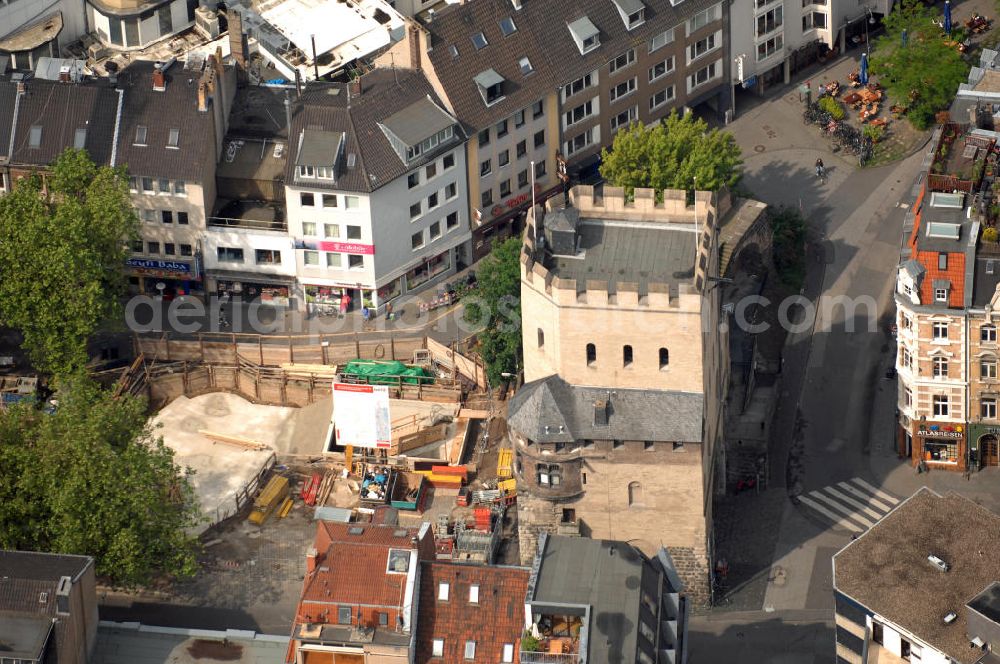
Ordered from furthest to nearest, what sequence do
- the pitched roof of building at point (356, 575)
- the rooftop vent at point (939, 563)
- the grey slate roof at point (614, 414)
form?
the grey slate roof at point (614, 414) → the pitched roof of building at point (356, 575) → the rooftop vent at point (939, 563)

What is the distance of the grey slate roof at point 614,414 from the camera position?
18962 cm

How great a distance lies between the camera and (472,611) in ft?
579

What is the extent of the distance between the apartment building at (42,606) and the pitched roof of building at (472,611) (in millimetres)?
23865

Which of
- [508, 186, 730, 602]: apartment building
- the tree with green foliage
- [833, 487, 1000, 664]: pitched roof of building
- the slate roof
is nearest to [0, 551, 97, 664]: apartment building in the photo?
the tree with green foliage

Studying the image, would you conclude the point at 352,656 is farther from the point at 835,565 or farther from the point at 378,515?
the point at 835,565

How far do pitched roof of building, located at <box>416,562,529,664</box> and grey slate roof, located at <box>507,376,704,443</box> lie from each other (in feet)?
51.8

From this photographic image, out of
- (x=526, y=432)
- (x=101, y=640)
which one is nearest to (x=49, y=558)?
(x=101, y=640)

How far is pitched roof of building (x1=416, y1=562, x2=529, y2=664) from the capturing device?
176 m

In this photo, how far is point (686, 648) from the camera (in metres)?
184

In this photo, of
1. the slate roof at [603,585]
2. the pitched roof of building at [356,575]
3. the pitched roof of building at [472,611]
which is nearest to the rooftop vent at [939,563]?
the slate roof at [603,585]

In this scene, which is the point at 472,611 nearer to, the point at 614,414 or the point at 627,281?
the point at 614,414

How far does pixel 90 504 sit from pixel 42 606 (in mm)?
12731

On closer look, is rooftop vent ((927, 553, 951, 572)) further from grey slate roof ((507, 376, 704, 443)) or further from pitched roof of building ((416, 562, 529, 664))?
pitched roof of building ((416, 562, 529, 664))

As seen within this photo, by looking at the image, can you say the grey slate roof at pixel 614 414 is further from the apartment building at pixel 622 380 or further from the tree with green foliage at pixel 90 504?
the tree with green foliage at pixel 90 504
